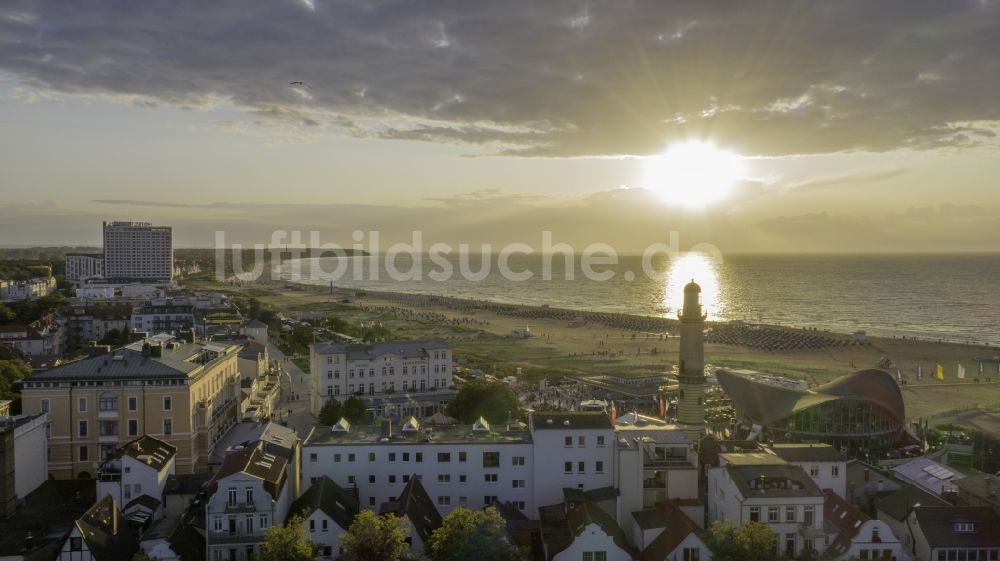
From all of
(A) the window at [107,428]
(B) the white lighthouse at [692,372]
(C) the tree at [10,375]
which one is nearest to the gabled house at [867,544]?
(B) the white lighthouse at [692,372]

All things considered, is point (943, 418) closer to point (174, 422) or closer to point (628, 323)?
point (174, 422)

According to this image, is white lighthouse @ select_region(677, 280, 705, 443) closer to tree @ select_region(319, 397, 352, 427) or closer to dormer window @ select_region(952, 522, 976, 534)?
dormer window @ select_region(952, 522, 976, 534)

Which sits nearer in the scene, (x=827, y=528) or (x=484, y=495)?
(x=827, y=528)

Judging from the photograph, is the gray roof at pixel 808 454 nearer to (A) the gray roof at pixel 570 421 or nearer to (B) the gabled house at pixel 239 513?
(A) the gray roof at pixel 570 421

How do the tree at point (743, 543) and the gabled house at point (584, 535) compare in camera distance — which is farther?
the gabled house at point (584, 535)

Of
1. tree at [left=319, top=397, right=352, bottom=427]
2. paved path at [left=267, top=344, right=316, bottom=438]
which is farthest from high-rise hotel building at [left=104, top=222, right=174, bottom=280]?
tree at [left=319, top=397, right=352, bottom=427]

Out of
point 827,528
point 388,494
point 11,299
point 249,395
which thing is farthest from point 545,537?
point 11,299

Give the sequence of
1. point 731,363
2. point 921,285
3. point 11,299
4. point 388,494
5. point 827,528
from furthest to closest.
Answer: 1. point 921,285
2. point 11,299
3. point 731,363
4. point 388,494
5. point 827,528
